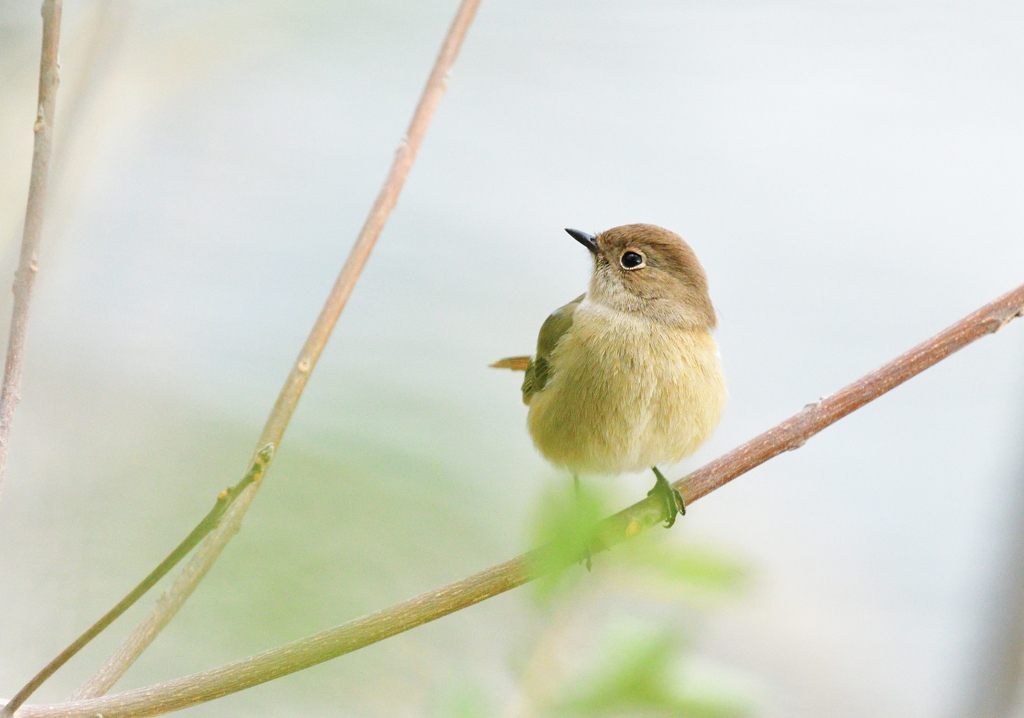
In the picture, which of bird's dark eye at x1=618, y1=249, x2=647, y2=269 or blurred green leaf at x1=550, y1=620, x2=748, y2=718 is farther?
bird's dark eye at x1=618, y1=249, x2=647, y2=269

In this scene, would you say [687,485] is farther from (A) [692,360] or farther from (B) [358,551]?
(A) [692,360]

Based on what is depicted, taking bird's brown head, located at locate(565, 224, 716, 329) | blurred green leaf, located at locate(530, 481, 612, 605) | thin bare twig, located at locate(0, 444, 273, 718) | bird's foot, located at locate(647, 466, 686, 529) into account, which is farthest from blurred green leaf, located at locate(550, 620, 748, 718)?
bird's brown head, located at locate(565, 224, 716, 329)

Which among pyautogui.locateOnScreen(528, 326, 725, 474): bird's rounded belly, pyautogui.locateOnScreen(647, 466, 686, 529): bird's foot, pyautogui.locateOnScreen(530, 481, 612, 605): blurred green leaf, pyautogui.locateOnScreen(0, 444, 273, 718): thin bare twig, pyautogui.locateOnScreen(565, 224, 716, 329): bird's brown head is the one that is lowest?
pyautogui.locateOnScreen(0, 444, 273, 718): thin bare twig

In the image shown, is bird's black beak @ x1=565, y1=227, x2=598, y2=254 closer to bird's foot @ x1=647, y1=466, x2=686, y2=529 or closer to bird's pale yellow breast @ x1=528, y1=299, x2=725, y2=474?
bird's pale yellow breast @ x1=528, y1=299, x2=725, y2=474

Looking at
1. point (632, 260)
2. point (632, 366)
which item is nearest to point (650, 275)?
point (632, 260)

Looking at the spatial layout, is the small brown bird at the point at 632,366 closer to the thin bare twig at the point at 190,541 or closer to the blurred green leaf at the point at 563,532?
the blurred green leaf at the point at 563,532

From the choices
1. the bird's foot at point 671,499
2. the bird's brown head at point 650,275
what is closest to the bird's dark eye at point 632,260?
the bird's brown head at point 650,275

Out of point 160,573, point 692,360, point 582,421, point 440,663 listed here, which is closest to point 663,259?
point 692,360
